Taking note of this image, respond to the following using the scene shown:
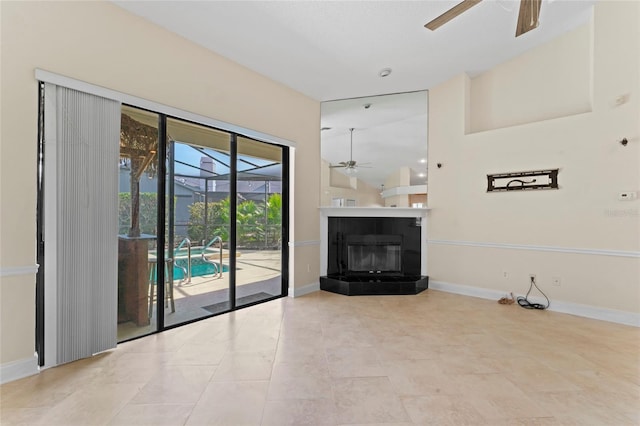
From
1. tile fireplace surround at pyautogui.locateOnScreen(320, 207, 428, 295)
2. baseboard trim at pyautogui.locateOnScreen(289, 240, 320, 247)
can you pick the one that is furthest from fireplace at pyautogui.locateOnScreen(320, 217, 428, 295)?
baseboard trim at pyautogui.locateOnScreen(289, 240, 320, 247)

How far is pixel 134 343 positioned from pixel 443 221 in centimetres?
466

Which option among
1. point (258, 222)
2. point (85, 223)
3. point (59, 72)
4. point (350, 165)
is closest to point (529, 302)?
point (350, 165)

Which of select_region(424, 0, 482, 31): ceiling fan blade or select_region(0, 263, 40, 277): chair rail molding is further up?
select_region(424, 0, 482, 31): ceiling fan blade

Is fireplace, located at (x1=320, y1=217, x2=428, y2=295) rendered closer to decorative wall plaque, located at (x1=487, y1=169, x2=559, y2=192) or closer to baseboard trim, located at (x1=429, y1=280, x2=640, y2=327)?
baseboard trim, located at (x1=429, y1=280, x2=640, y2=327)

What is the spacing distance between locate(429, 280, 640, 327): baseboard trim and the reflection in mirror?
155cm

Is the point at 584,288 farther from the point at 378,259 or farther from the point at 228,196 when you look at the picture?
the point at 228,196

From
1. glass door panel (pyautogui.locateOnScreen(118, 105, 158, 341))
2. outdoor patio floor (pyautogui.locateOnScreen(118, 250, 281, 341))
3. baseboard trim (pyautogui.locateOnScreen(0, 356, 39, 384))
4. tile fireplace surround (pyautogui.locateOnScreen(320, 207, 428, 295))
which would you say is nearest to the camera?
baseboard trim (pyautogui.locateOnScreen(0, 356, 39, 384))

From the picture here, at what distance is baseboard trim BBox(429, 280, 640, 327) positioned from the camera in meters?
3.51

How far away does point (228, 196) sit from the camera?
3.89 meters

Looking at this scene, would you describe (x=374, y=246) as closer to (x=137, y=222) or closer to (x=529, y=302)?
(x=529, y=302)

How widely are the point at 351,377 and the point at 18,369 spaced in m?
2.57

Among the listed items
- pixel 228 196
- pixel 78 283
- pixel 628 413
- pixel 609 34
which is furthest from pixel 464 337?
pixel 609 34

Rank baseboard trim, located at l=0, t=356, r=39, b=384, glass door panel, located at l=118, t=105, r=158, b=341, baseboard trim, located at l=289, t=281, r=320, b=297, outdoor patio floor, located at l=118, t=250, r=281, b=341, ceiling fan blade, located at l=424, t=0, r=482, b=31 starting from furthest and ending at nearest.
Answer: baseboard trim, located at l=289, t=281, r=320, b=297 → outdoor patio floor, located at l=118, t=250, r=281, b=341 → glass door panel, located at l=118, t=105, r=158, b=341 → ceiling fan blade, located at l=424, t=0, r=482, b=31 → baseboard trim, located at l=0, t=356, r=39, b=384

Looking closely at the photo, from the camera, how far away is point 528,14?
7.79ft
